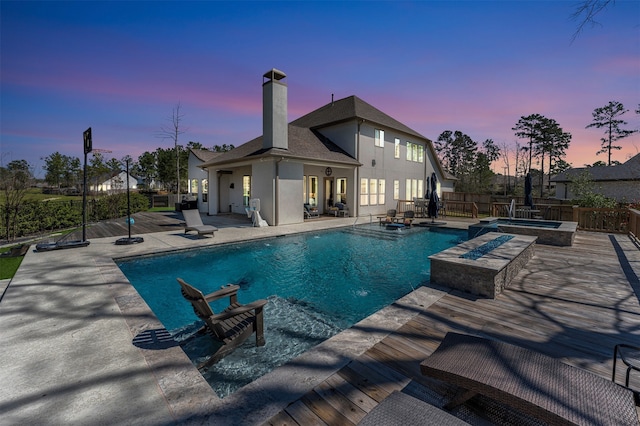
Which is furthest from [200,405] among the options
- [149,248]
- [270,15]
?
[270,15]

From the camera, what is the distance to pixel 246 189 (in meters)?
17.0

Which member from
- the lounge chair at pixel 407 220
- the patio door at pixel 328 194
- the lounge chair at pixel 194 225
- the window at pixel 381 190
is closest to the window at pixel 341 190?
the patio door at pixel 328 194

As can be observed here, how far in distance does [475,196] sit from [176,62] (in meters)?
22.4

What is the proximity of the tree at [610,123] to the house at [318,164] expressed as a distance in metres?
33.2

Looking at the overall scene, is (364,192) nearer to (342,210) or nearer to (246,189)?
(342,210)

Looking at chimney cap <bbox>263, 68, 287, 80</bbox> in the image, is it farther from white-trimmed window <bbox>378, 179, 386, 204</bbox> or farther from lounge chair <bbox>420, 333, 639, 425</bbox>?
lounge chair <bbox>420, 333, 639, 425</bbox>

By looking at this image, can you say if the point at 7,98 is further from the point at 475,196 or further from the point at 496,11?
the point at 475,196

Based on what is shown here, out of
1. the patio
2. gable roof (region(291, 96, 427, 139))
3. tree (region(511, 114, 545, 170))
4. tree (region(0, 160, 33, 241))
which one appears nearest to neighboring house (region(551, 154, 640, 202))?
tree (region(511, 114, 545, 170))

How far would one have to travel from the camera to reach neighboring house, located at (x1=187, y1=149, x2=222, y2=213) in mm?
19794

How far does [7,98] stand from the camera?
1766 cm

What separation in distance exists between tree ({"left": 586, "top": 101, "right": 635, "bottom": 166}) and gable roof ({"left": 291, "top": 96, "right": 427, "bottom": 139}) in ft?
113

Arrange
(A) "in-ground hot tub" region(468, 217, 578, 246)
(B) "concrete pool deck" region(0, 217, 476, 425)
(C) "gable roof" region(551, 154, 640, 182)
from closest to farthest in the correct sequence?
(B) "concrete pool deck" region(0, 217, 476, 425) → (A) "in-ground hot tub" region(468, 217, 578, 246) → (C) "gable roof" region(551, 154, 640, 182)

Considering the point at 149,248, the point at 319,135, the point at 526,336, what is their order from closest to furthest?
the point at 526,336, the point at 149,248, the point at 319,135

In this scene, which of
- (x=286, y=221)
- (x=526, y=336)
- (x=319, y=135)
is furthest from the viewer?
(x=319, y=135)
